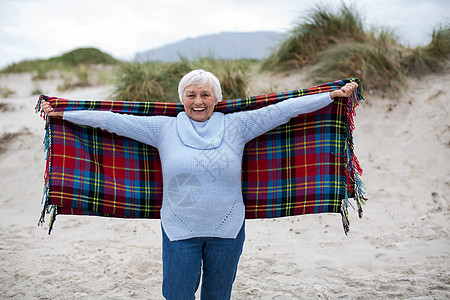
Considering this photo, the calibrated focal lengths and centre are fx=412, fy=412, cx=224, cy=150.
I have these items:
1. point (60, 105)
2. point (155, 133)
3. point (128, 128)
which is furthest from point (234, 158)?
point (60, 105)

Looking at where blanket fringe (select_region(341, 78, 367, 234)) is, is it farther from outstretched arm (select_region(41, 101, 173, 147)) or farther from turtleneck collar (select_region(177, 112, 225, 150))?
outstretched arm (select_region(41, 101, 173, 147))

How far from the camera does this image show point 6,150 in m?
6.38

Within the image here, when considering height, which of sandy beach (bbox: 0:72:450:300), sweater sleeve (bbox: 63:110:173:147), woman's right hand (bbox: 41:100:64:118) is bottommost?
sandy beach (bbox: 0:72:450:300)

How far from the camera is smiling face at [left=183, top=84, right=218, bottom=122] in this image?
98.0 inches

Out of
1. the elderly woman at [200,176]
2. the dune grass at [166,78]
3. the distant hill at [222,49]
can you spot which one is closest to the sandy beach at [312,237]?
the dune grass at [166,78]

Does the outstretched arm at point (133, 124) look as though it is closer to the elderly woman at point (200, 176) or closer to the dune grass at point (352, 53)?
the elderly woman at point (200, 176)

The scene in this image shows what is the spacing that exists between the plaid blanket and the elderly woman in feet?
1.03

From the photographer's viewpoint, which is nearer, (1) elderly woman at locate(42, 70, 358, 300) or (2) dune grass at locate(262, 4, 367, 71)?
(1) elderly woman at locate(42, 70, 358, 300)

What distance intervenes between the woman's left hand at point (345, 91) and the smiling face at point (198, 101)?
816 millimetres

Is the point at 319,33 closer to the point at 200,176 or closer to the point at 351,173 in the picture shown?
the point at 351,173

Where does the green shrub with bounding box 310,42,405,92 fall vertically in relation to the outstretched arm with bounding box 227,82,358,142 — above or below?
above

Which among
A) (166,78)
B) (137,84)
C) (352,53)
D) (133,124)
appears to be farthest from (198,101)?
(352,53)

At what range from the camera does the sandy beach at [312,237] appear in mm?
3551

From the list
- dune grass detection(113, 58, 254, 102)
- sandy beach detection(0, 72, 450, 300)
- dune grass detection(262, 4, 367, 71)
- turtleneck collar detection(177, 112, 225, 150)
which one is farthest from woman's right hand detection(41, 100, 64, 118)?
dune grass detection(262, 4, 367, 71)
